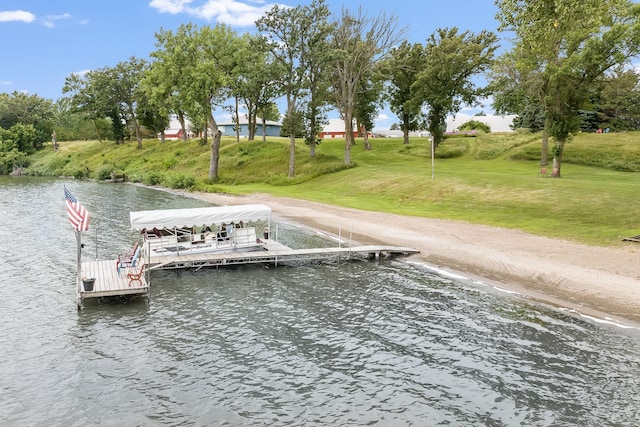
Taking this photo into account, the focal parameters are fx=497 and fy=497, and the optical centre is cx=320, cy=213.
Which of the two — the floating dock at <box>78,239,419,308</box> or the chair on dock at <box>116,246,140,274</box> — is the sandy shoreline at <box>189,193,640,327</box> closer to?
the floating dock at <box>78,239,419,308</box>

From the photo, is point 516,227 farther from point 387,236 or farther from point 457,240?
point 387,236

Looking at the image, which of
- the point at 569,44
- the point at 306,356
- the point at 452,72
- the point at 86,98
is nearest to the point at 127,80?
the point at 86,98

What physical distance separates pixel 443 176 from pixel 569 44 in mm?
17321

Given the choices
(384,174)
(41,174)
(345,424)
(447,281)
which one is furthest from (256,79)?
(41,174)

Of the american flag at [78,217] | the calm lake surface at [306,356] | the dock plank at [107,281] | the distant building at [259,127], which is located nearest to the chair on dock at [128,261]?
the dock plank at [107,281]

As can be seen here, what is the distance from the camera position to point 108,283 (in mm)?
22719

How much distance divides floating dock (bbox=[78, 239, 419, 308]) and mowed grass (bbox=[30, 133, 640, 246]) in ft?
36.1

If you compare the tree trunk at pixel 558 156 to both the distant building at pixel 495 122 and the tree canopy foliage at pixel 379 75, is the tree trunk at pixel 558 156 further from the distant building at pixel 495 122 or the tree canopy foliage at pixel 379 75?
the distant building at pixel 495 122

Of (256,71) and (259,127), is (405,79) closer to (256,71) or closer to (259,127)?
(256,71)

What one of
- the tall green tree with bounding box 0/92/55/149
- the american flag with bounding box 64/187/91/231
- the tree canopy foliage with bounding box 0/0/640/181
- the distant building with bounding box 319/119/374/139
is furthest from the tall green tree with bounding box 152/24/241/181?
the tall green tree with bounding box 0/92/55/149

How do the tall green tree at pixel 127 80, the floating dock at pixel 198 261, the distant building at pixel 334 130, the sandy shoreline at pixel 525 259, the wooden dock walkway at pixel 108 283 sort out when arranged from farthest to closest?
1. the distant building at pixel 334 130
2. the tall green tree at pixel 127 80
3. the floating dock at pixel 198 261
4. the sandy shoreline at pixel 525 259
5. the wooden dock walkway at pixel 108 283

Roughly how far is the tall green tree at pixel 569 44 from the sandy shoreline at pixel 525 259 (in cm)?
1292

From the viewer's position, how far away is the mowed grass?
35.7m

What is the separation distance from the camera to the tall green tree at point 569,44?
30158 mm
